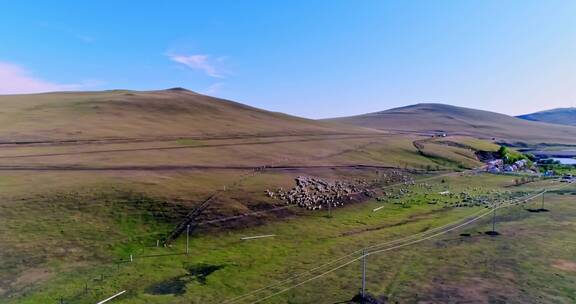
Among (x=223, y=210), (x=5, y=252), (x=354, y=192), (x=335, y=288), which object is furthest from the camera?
(x=354, y=192)

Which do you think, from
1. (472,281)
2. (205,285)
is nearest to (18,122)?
(205,285)

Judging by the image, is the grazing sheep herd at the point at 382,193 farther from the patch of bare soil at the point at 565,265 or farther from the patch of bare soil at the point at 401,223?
the patch of bare soil at the point at 565,265

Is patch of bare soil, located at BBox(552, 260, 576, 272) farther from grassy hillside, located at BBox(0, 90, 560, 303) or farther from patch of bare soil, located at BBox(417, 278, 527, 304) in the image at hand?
grassy hillside, located at BBox(0, 90, 560, 303)

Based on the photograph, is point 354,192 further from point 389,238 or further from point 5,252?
point 5,252

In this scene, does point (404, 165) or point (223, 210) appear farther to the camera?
point (404, 165)

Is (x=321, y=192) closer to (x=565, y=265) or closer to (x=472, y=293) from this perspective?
(x=565, y=265)

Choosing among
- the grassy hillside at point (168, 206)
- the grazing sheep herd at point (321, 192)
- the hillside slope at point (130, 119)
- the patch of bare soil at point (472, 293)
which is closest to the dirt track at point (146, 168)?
the grassy hillside at point (168, 206)
